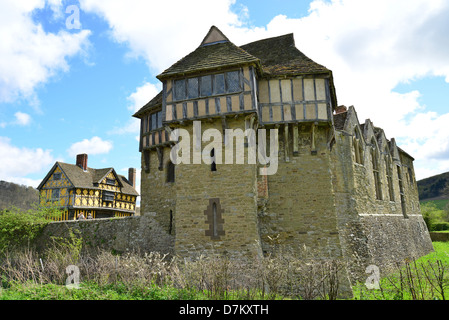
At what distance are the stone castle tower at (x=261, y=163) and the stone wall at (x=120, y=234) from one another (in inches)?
21.7

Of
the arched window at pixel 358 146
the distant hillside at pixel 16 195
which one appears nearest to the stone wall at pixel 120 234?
the arched window at pixel 358 146

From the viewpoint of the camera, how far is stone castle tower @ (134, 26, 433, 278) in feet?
37.2

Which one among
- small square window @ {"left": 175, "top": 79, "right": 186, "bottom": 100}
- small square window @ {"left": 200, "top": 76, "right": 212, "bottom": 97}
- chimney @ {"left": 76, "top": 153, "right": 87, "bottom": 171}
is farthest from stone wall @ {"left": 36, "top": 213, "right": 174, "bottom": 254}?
chimney @ {"left": 76, "top": 153, "right": 87, "bottom": 171}

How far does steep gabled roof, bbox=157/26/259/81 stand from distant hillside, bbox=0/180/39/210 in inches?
1794

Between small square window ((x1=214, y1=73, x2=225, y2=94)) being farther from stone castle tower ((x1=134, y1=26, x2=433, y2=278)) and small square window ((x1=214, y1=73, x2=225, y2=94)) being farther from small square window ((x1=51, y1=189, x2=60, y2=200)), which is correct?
small square window ((x1=51, y1=189, x2=60, y2=200))

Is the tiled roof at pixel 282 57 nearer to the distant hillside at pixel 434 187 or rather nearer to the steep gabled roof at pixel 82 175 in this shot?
the steep gabled roof at pixel 82 175

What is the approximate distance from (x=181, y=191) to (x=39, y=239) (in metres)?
12.4

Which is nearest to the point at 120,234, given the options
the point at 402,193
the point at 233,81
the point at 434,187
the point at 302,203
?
the point at 302,203

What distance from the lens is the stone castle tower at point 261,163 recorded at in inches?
447

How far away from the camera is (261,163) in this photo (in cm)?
1298

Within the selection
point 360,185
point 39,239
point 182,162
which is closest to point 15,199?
point 39,239

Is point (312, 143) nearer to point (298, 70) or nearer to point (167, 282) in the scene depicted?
point (298, 70)

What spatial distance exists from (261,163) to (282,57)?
5098 mm
